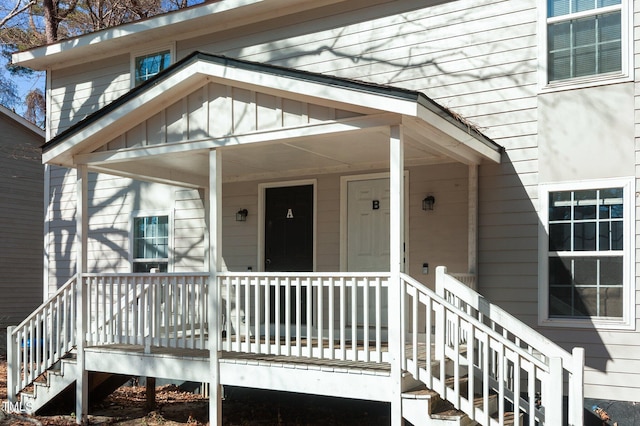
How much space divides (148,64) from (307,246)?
14.2 ft

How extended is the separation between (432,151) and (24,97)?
22894mm

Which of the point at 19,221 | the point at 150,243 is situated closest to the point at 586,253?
the point at 150,243

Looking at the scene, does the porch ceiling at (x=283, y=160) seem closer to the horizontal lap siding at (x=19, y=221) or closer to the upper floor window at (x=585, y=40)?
the upper floor window at (x=585, y=40)

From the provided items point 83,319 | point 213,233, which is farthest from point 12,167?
point 213,233

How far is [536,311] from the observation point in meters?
7.21

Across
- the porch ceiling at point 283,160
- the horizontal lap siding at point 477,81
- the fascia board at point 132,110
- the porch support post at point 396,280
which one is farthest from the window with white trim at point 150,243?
the porch support post at point 396,280

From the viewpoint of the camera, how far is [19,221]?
51.1 ft

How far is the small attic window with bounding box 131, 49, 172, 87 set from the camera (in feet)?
34.2

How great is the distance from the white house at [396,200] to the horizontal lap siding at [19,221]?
7982mm

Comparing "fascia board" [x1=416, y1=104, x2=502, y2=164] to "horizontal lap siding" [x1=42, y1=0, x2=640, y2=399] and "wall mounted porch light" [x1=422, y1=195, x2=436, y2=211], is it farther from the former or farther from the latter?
"wall mounted porch light" [x1=422, y1=195, x2=436, y2=211]

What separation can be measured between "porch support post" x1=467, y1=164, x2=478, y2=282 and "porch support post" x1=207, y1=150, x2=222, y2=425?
2.92m

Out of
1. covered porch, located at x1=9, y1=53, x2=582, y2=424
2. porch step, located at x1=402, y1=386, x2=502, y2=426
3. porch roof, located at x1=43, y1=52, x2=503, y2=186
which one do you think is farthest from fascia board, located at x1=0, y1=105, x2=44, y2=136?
porch step, located at x1=402, y1=386, x2=502, y2=426

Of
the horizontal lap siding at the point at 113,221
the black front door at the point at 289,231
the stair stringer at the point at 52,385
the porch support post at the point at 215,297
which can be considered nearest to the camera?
the porch support post at the point at 215,297

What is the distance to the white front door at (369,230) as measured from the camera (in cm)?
829
